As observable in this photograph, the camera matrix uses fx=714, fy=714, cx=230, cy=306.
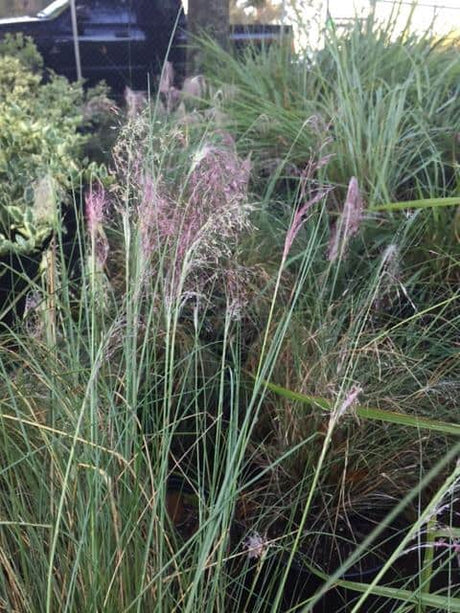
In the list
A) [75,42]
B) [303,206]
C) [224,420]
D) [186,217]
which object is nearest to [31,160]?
[186,217]

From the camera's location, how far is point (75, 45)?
4.81m

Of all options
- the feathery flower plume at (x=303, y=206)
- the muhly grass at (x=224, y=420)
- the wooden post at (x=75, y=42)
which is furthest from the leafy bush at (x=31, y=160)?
the wooden post at (x=75, y=42)

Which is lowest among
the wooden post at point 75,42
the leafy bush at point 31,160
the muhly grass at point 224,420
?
the muhly grass at point 224,420

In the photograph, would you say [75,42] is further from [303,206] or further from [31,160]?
[303,206]

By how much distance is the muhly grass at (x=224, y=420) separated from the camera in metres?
1.04

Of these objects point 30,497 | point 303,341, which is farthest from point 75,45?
point 30,497

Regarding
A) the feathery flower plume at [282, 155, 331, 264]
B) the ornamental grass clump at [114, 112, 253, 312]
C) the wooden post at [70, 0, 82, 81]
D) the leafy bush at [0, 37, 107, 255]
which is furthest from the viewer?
the wooden post at [70, 0, 82, 81]

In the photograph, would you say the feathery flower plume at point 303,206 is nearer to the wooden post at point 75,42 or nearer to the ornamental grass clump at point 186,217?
the ornamental grass clump at point 186,217

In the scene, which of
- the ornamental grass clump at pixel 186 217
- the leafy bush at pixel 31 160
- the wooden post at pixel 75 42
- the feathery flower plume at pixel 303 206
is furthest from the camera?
the wooden post at pixel 75 42

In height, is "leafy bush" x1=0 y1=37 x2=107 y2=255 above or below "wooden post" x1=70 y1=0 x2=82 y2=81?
below

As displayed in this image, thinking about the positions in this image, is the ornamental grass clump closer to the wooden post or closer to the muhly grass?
the muhly grass

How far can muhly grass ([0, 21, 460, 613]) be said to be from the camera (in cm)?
104

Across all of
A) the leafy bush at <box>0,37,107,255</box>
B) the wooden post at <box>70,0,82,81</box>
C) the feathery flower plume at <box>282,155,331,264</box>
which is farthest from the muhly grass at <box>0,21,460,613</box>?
the wooden post at <box>70,0,82,81</box>

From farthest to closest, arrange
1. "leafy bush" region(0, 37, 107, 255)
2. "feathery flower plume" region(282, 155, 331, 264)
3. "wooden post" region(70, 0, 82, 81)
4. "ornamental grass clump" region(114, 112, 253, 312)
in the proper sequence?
"wooden post" region(70, 0, 82, 81) → "leafy bush" region(0, 37, 107, 255) → "ornamental grass clump" region(114, 112, 253, 312) → "feathery flower plume" region(282, 155, 331, 264)
